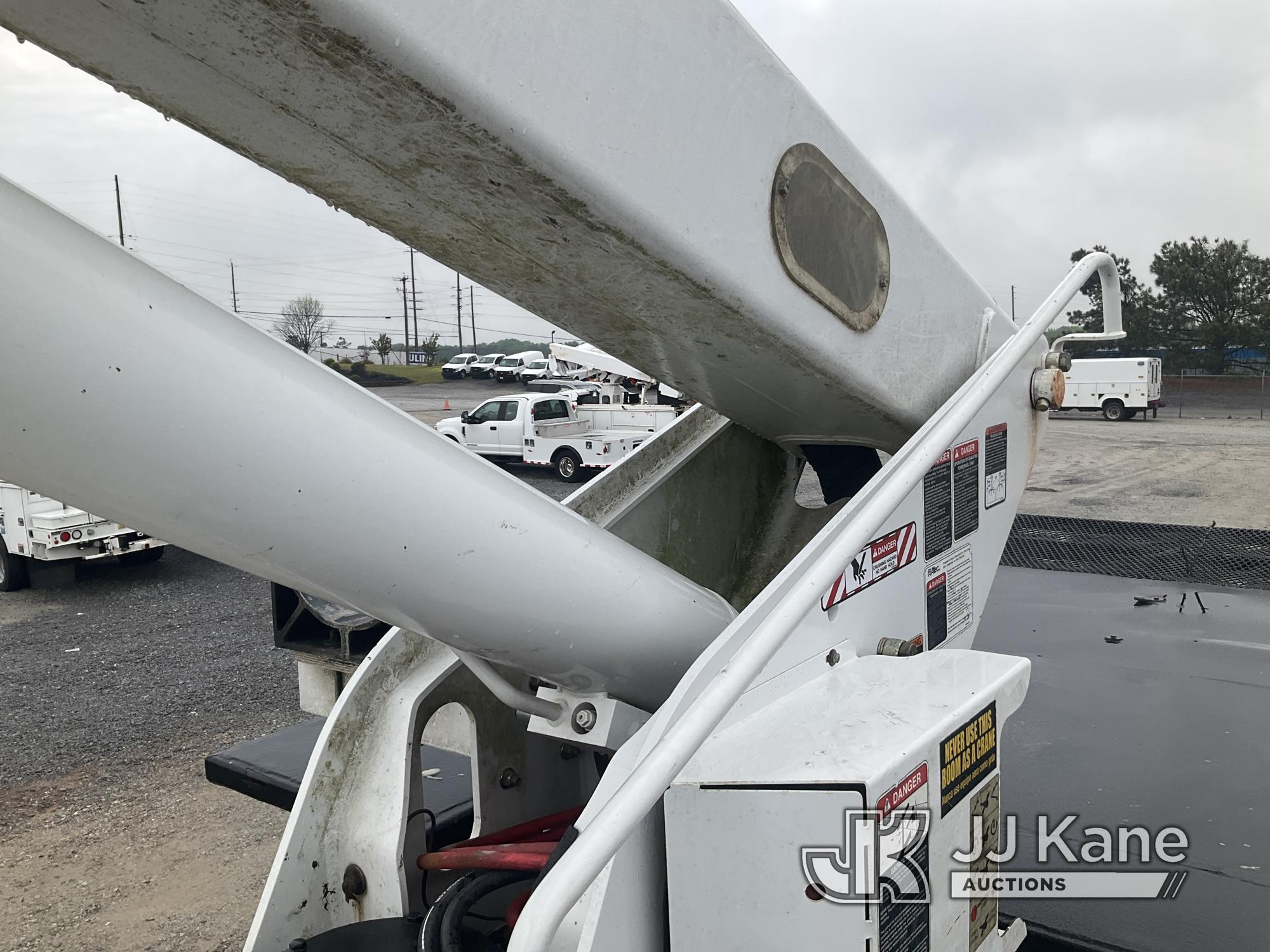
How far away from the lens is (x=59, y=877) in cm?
436

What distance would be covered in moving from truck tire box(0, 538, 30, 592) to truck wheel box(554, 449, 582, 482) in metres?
8.82

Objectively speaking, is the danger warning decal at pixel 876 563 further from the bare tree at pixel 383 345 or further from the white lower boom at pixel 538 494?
the bare tree at pixel 383 345

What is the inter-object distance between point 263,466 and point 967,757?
130 centimetres

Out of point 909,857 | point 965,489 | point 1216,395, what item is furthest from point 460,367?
point 909,857

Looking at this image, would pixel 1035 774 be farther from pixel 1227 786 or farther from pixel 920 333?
pixel 920 333

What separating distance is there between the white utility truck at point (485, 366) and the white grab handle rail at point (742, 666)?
154 ft

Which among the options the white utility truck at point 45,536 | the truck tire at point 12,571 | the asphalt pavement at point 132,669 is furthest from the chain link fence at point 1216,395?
the truck tire at point 12,571

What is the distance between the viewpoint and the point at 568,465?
1756 cm

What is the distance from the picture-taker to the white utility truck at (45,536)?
377 inches

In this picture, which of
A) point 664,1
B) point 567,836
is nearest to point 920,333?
point 664,1

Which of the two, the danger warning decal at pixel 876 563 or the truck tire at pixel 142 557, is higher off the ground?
the danger warning decal at pixel 876 563

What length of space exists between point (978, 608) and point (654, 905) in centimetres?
148

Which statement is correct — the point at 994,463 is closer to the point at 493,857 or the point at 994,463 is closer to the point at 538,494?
the point at 538,494

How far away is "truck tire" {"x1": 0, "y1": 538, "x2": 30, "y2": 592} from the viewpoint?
393 inches
